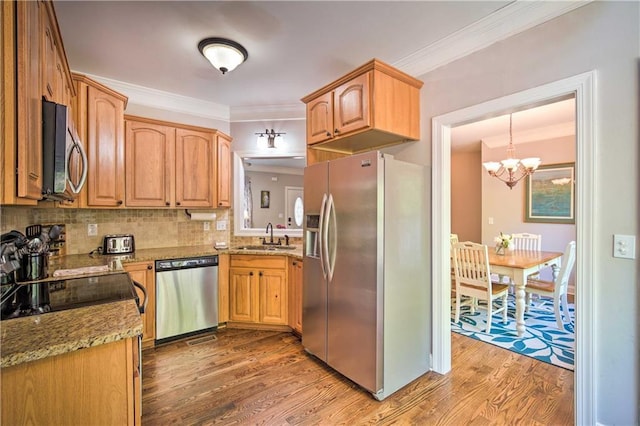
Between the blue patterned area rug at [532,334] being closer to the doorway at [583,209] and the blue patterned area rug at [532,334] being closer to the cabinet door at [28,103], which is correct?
the doorway at [583,209]

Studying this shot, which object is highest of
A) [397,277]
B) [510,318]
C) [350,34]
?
[350,34]

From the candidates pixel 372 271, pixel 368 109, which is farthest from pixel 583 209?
pixel 368 109

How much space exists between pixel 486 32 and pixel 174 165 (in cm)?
304

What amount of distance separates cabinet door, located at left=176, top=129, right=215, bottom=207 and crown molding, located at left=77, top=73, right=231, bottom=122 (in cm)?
45

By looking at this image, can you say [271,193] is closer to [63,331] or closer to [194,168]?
[194,168]

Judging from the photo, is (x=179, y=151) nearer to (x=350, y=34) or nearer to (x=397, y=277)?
(x=350, y=34)

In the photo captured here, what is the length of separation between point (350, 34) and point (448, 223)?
5.44 feet

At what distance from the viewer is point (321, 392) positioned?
2168 millimetres

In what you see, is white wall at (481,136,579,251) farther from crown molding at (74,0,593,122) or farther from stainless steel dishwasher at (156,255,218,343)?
stainless steel dishwasher at (156,255,218,343)

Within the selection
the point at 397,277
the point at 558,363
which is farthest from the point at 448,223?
the point at 558,363

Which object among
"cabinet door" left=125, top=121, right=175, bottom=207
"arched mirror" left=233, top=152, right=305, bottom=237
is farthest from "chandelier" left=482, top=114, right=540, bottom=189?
"cabinet door" left=125, top=121, right=175, bottom=207

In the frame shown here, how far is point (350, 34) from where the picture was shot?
2219 millimetres

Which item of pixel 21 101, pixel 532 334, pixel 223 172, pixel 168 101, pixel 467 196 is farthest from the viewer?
pixel 467 196

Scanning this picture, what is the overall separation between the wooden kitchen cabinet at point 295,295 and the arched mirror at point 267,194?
809 millimetres
